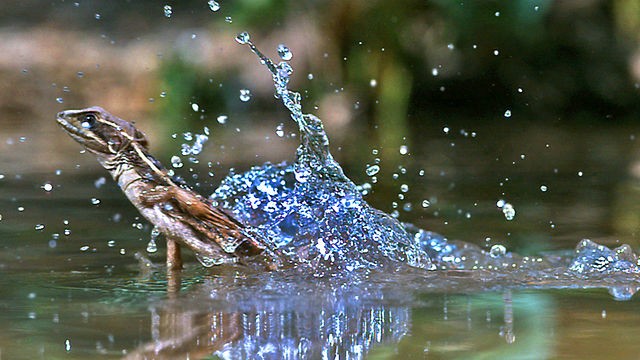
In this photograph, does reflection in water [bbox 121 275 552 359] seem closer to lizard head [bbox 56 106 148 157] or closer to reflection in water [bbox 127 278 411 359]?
reflection in water [bbox 127 278 411 359]

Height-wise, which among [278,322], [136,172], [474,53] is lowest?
[278,322]

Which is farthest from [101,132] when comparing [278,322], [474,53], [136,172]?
[474,53]

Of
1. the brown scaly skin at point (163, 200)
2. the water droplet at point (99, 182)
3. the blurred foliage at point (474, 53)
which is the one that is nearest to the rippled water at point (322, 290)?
the brown scaly skin at point (163, 200)

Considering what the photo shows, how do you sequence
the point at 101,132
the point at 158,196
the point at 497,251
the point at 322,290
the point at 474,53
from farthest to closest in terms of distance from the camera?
the point at 474,53 → the point at 497,251 → the point at 101,132 → the point at 158,196 → the point at 322,290

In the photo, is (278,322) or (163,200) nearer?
(278,322)

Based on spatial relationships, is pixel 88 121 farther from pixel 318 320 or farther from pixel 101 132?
pixel 318 320

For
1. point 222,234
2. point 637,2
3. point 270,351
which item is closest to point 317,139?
point 222,234
